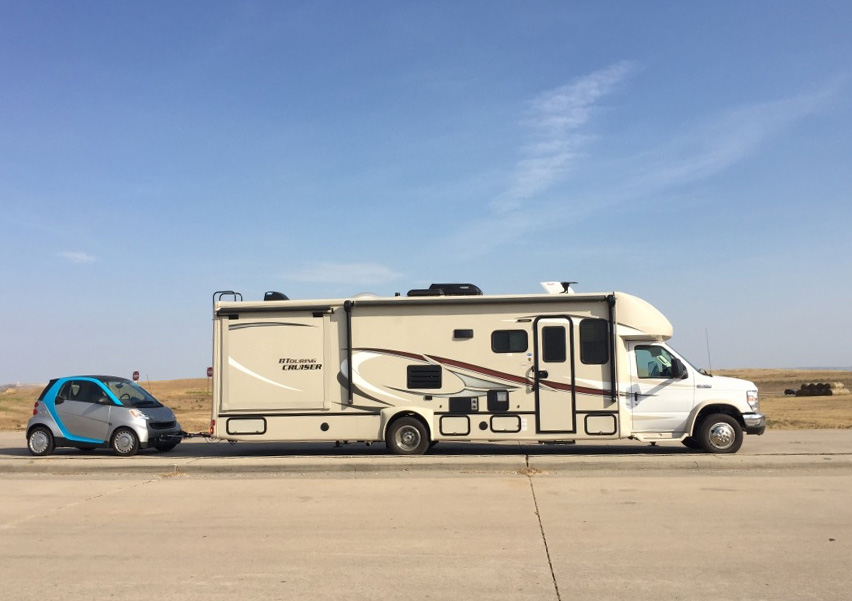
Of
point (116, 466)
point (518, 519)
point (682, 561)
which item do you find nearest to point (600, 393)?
point (518, 519)

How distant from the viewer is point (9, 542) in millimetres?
7797

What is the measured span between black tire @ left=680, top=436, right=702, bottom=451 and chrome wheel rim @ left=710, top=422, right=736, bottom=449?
418 mm

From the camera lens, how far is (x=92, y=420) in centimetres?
1533

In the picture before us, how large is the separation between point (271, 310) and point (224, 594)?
29.1 ft

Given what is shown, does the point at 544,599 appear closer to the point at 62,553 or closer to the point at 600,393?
the point at 62,553

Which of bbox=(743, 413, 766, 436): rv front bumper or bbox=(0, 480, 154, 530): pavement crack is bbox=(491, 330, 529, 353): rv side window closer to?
bbox=(743, 413, 766, 436): rv front bumper

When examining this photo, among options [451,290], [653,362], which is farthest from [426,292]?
[653,362]

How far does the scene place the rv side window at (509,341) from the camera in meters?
14.0

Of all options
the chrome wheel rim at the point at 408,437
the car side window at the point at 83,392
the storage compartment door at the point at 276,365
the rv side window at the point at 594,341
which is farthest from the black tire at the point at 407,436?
the car side window at the point at 83,392

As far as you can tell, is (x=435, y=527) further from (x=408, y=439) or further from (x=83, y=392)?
(x=83, y=392)

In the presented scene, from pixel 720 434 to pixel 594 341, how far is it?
2.63 metres

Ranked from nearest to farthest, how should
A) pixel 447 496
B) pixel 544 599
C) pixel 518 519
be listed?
pixel 544 599, pixel 518 519, pixel 447 496

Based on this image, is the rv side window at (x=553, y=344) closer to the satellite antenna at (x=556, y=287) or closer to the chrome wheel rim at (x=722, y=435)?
the satellite antenna at (x=556, y=287)

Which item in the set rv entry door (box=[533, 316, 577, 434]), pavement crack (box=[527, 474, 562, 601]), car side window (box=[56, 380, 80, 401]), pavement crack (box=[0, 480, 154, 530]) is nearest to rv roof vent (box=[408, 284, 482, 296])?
rv entry door (box=[533, 316, 577, 434])
